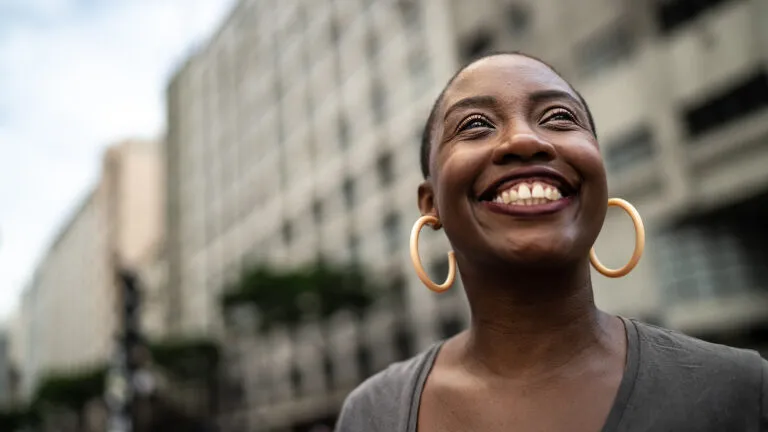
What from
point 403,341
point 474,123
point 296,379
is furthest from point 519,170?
point 296,379

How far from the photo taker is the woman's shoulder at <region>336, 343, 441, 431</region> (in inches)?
62.8

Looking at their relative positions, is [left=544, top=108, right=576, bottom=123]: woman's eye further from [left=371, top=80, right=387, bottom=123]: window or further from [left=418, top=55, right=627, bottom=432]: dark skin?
[left=371, top=80, right=387, bottom=123]: window

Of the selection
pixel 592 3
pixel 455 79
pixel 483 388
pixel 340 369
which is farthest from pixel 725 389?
pixel 340 369

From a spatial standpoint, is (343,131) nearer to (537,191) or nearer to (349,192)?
(349,192)

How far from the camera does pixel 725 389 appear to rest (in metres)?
1.34

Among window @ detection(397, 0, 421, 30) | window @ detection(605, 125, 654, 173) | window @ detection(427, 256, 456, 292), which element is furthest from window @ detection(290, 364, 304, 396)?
window @ detection(605, 125, 654, 173)

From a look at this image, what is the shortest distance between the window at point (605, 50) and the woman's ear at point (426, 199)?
19920 mm

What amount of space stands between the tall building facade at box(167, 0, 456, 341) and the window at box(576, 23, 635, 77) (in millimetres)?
6152

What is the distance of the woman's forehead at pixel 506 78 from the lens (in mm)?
1561

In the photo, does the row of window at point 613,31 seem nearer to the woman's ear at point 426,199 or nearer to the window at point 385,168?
the window at point 385,168

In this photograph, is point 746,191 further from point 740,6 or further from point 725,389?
point 725,389

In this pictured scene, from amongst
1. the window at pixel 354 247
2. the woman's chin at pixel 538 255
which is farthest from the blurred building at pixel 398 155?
the woman's chin at pixel 538 255

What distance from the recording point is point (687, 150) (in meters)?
18.4

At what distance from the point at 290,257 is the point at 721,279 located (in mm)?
24132
